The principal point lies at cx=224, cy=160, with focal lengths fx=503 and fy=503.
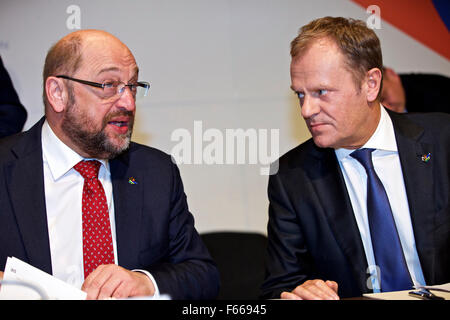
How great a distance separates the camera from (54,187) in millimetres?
2258

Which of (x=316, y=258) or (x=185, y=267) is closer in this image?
(x=185, y=267)

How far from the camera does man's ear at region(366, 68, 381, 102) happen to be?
7.98 ft

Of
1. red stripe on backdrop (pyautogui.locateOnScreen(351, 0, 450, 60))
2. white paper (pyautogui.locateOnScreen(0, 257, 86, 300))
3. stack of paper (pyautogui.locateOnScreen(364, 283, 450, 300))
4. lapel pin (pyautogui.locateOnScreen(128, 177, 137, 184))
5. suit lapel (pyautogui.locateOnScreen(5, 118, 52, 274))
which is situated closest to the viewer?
white paper (pyautogui.locateOnScreen(0, 257, 86, 300))

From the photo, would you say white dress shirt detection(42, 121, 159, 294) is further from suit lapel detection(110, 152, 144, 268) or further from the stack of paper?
the stack of paper

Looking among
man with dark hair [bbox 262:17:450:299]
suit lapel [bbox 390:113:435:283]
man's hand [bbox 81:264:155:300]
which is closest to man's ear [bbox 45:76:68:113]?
man's hand [bbox 81:264:155:300]

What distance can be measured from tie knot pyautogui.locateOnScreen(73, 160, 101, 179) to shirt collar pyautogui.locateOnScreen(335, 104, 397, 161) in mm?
1180

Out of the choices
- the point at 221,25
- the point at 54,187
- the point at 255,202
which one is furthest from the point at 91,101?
the point at 255,202

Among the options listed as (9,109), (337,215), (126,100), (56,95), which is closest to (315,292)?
(337,215)

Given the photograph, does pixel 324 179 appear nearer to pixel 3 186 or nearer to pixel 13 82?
pixel 3 186

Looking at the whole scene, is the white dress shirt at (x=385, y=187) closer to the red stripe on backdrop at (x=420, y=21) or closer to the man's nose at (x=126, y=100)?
the man's nose at (x=126, y=100)

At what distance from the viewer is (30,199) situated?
2160 millimetres

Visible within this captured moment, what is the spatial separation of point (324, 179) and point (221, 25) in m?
1.33

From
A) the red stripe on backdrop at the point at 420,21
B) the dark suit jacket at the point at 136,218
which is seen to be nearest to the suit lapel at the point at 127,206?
the dark suit jacket at the point at 136,218

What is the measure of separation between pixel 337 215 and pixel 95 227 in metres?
1.12
